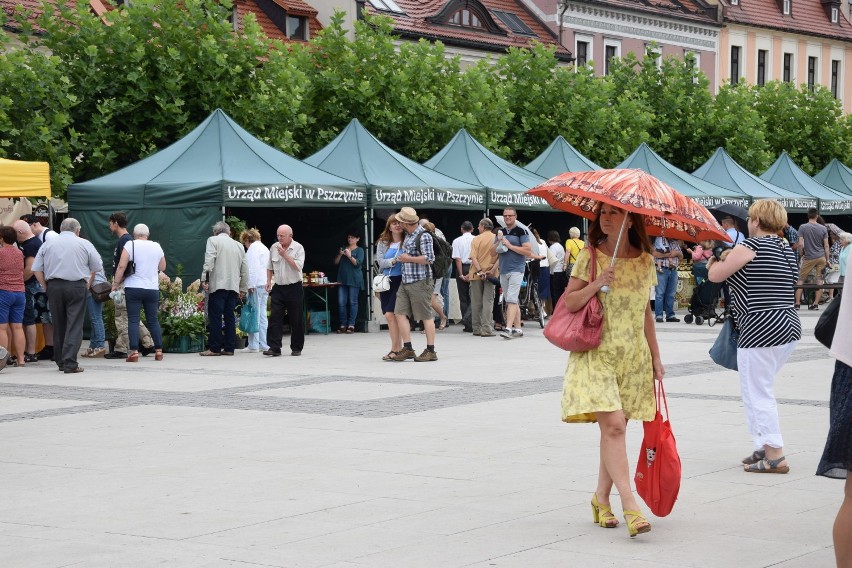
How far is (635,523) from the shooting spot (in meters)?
6.74

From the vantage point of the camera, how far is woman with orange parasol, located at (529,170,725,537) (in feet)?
22.8

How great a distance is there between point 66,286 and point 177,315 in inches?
119

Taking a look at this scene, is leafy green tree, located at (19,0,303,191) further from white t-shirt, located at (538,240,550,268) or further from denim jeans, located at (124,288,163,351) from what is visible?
denim jeans, located at (124,288,163,351)

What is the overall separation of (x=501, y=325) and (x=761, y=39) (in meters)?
41.7

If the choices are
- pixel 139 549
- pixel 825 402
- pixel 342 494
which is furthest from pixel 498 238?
pixel 139 549

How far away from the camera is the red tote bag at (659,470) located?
6949 millimetres

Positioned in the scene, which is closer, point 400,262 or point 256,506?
point 256,506

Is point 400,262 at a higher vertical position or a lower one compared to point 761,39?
lower

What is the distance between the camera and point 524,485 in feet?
27.1

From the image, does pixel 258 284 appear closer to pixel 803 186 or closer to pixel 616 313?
pixel 616 313

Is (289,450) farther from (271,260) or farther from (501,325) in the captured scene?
(501,325)

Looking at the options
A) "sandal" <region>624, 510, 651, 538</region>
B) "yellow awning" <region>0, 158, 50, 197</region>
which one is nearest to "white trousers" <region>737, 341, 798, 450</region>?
"sandal" <region>624, 510, 651, 538</region>

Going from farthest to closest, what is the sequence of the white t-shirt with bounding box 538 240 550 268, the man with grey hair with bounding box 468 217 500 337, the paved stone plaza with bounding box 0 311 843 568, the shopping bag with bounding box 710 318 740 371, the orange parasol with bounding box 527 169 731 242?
the white t-shirt with bounding box 538 240 550 268 → the man with grey hair with bounding box 468 217 500 337 → the shopping bag with bounding box 710 318 740 371 → the orange parasol with bounding box 527 169 731 242 → the paved stone plaza with bounding box 0 311 843 568

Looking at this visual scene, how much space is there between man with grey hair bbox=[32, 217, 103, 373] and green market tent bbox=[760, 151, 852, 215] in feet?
73.0
